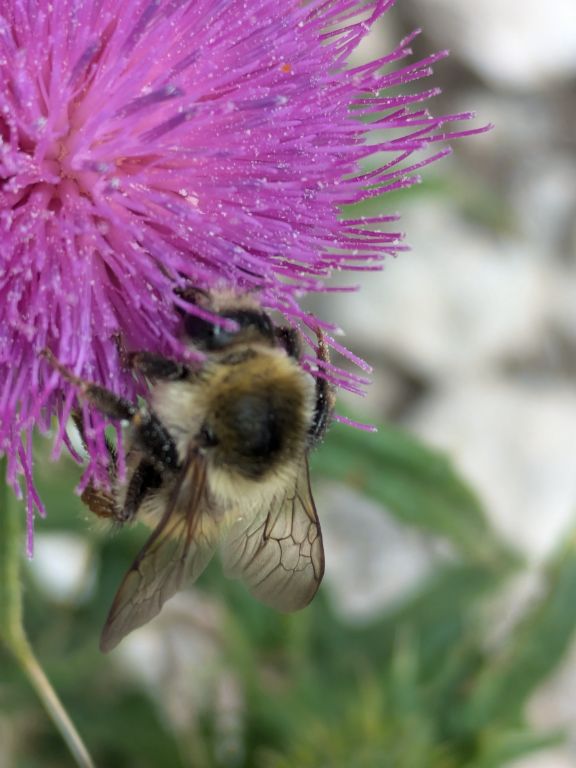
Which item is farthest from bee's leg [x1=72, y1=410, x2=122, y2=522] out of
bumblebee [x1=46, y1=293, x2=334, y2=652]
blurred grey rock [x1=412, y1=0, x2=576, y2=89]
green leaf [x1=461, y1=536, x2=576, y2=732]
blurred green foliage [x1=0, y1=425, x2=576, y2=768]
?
blurred grey rock [x1=412, y1=0, x2=576, y2=89]

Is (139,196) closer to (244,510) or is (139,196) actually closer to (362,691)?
(244,510)

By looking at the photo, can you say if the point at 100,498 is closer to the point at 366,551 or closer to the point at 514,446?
the point at 366,551

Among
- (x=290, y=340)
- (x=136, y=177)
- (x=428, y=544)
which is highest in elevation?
(x=428, y=544)

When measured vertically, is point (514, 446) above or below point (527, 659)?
above

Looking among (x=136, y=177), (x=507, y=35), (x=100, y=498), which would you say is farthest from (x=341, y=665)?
(x=507, y=35)

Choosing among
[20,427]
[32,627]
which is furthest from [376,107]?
[32,627]

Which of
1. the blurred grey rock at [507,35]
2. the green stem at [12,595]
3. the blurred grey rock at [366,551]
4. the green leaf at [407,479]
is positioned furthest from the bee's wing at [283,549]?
the blurred grey rock at [507,35]

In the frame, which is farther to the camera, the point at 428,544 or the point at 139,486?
the point at 428,544

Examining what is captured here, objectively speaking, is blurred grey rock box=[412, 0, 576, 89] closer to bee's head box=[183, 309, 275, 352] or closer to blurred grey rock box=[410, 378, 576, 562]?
blurred grey rock box=[410, 378, 576, 562]
